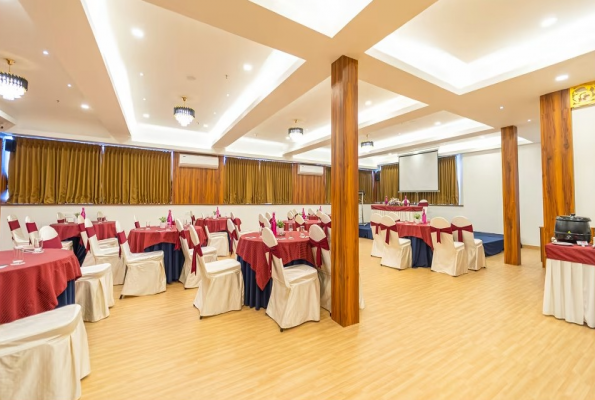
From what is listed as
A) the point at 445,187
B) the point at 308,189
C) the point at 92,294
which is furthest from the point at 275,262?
the point at 445,187

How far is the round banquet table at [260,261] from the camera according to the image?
3.23 metres

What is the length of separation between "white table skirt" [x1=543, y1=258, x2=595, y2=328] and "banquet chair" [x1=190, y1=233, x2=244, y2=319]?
12.5ft

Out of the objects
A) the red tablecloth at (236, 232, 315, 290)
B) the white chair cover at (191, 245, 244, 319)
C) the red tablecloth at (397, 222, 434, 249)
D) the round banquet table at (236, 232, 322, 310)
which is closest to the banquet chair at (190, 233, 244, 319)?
the white chair cover at (191, 245, 244, 319)

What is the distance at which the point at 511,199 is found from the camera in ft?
19.7

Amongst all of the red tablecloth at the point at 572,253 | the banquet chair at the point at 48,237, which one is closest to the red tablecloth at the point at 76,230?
the banquet chair at the point at 48,237

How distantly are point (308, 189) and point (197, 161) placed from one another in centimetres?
469

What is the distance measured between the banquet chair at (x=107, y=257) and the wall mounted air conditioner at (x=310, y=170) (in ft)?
24.8

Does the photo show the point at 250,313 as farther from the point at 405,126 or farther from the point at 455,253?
the point at 405,126

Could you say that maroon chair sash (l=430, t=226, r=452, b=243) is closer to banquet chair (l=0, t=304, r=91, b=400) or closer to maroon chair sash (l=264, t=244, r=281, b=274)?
maroon chair sash (l=264, t=244, r=281, b=274)

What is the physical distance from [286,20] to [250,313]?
10.9ft

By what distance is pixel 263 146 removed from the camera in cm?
971

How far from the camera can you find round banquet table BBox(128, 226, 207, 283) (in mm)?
4352

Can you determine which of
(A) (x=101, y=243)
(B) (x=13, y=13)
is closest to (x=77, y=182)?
(A) (x=101, y=243)

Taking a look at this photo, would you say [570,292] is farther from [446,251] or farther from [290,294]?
[290,294]
